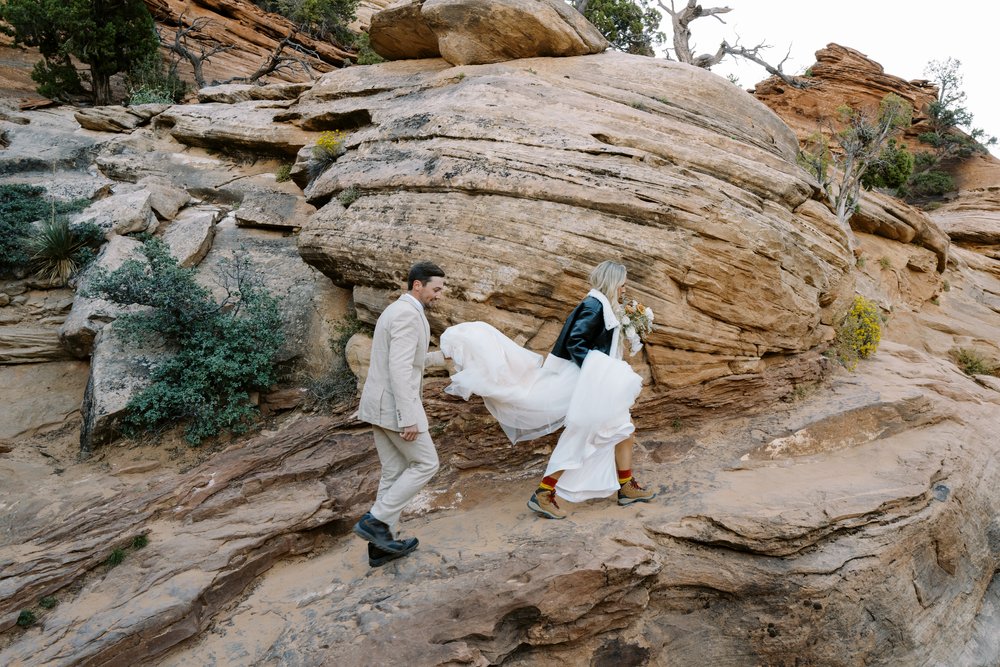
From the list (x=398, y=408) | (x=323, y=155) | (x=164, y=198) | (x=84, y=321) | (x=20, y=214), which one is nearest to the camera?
(x=398, y=408)

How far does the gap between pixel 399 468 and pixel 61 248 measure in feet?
22.4

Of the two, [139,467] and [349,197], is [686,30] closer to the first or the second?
[349,197]

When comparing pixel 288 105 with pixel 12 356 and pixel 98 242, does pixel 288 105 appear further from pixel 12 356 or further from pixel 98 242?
pixel 12 356

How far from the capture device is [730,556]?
5.26m

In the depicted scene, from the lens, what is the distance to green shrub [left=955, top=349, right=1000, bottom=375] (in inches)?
458

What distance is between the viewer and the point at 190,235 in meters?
8.99

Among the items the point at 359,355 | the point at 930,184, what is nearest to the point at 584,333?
the point at 359,355

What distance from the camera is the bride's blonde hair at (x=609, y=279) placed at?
545cm

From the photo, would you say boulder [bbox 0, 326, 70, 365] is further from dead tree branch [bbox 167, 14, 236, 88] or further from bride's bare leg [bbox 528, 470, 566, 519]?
dead tree branch [bbox 167, 14, 236, 88]

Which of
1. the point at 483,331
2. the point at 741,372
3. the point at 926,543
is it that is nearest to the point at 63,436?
the point at 483,331

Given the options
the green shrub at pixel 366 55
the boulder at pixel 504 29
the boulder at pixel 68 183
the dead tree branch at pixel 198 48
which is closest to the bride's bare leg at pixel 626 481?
the boulder at pixel 504 29

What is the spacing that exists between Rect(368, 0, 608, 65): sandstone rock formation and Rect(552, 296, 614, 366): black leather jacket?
6.73m

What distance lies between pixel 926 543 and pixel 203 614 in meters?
6.54

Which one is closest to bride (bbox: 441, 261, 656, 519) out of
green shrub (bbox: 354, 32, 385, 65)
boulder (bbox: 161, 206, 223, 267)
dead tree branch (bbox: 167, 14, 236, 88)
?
boulder (bbox: 161, 206, 223, 267)
